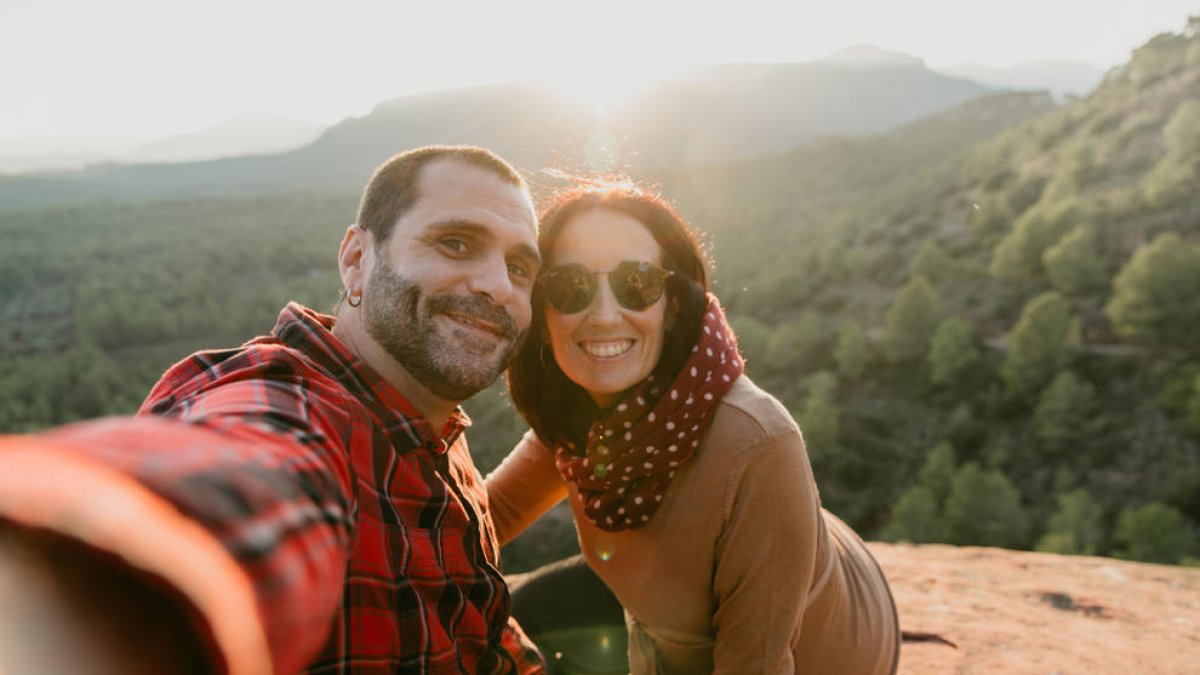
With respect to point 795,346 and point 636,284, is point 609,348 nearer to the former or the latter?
point 636,284

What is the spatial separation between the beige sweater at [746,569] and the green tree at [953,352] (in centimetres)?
2594

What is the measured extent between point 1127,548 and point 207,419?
20734 millimetres

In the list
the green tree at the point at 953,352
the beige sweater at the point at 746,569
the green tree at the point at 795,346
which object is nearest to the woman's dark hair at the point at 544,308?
the beige sweater at the point at 746,569

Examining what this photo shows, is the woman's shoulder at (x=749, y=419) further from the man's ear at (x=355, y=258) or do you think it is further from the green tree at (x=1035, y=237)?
the green tree at (x=1035, y=237)

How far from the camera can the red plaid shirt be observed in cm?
62

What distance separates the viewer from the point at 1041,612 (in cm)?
342

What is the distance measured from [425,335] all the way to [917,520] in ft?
65.5

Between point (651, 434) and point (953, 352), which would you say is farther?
point (953, 352)

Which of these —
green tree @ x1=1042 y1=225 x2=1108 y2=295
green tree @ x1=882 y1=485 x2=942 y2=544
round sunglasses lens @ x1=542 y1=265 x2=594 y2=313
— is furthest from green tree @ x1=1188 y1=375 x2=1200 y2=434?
round sunglasses lens @ x1=542 y1=265 x2=594 y2=313

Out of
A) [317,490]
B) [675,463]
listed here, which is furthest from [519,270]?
[317,490]

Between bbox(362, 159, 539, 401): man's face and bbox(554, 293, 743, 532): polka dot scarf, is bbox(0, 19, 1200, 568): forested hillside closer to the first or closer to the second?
bbox(362, 159, 539, 401): man's face

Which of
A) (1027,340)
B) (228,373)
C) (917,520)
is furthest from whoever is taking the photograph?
(1027,340)

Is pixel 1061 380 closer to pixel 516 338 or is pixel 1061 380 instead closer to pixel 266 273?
pixel 516 338

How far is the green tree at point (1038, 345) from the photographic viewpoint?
22.8 m
